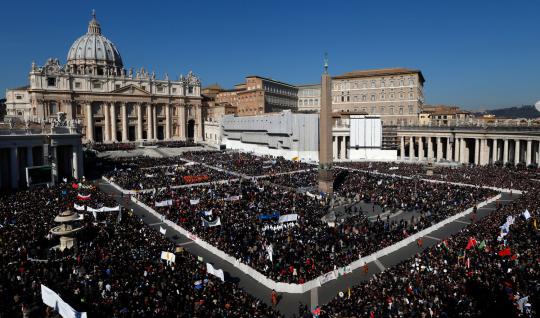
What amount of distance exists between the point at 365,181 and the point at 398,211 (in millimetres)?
10129

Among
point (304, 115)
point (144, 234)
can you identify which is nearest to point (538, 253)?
point (144, 234)

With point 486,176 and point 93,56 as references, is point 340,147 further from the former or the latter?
point 93,56

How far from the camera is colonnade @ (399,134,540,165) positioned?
183ft

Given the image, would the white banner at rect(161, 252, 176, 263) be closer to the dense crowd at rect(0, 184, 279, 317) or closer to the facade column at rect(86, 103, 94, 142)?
the dense crowd at rect(0, 184, 279, 317)

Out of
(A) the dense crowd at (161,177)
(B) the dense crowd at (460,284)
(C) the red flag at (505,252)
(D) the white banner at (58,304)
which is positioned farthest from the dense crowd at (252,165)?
(D) the white banner at (58,304)

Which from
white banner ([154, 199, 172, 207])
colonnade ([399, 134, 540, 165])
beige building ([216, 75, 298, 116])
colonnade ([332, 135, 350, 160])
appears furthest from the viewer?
beige building ([216, 75, 298, 116])

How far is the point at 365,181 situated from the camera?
138 feet

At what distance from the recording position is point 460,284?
1545 cm

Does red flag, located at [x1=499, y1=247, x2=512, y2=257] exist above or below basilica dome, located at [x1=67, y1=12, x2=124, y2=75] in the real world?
below

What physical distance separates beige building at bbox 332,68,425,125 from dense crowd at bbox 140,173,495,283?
4977 cm

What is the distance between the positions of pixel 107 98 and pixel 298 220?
7380cm

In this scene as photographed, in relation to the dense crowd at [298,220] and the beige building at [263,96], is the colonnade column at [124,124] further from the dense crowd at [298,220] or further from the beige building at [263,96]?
the dense crowd at [298,220]

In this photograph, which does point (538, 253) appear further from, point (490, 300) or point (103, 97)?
point (103, 97)

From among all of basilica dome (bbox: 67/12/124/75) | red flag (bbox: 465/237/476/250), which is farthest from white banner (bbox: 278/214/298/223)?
basilica dome (bbox: 67/12/124/75)
